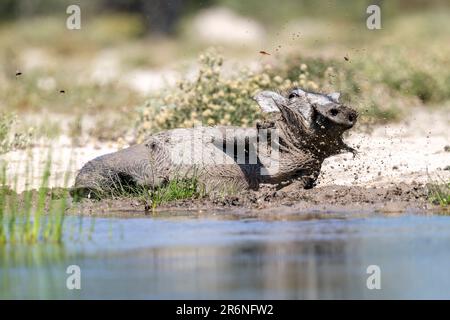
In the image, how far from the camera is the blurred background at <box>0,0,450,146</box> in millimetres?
13883

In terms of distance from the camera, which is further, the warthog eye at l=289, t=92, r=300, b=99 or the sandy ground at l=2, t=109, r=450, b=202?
the sandy ground at l=2, t=109, r=450, b=202

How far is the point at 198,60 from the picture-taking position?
45.3 feet

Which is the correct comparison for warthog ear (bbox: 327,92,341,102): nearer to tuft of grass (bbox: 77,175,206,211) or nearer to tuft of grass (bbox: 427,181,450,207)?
tuft of grass (bbox: 427,181,450,207)

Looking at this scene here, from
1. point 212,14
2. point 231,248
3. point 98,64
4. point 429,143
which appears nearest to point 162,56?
point 98,64

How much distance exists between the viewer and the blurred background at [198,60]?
1388 centimetres

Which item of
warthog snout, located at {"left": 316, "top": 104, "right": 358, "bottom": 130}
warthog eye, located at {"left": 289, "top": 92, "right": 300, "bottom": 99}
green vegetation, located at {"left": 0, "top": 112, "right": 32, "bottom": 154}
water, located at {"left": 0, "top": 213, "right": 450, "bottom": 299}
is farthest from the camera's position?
green vegetation, located at {"left": 0, "top": 112, "right": 32, "bottom": 154}

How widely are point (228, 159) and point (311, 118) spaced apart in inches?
34.4

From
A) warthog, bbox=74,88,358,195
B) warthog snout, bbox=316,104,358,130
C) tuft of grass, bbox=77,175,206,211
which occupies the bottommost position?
tuft of grass, bbox=77,175,206,211

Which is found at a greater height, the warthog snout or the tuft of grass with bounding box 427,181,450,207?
the warthog snout

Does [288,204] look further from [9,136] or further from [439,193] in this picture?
[9,136]

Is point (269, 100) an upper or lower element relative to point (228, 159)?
upper

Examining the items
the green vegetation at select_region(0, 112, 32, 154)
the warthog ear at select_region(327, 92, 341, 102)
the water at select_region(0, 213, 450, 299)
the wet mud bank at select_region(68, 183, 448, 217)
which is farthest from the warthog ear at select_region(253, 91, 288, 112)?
the green vegetation at select_region(0, 112, 32, 154)

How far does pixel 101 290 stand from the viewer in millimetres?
7199

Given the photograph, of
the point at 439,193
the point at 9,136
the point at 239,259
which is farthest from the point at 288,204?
the point at 9,136
